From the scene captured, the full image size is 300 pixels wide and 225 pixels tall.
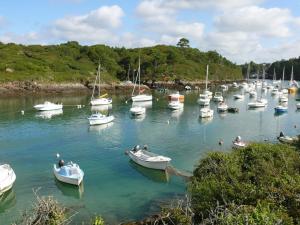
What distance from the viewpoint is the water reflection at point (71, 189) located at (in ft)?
106

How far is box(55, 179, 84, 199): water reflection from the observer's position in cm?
3224

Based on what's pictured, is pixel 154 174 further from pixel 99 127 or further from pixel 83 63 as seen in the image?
pixel 83 63

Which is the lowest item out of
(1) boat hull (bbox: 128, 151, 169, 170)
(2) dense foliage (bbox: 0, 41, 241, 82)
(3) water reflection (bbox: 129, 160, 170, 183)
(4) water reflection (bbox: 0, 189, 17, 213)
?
(4) water reflection (bbox: 0, 189, 17, 213)

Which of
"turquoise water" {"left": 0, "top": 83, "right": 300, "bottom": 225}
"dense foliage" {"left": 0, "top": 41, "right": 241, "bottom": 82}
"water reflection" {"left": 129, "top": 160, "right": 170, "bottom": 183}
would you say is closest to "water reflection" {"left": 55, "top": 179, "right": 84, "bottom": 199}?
"turquoise water" {"left": 0, "top": 83, "right": 300, "bottom": 225}

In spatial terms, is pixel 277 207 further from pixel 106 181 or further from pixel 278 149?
pixel 106 181

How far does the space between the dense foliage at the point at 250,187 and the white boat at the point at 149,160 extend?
7.76 m

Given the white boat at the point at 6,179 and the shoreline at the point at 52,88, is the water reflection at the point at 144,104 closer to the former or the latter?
the shoreline at the point at 52,88

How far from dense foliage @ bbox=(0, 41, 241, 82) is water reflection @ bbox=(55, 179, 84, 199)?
87975mm

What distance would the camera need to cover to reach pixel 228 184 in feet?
76.8

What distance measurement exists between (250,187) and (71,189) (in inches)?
658

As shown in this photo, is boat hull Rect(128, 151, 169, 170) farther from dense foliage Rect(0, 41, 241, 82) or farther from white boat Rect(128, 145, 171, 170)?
dense foliage Rect(0, 41, 241, 82)

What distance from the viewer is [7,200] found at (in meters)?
31.0

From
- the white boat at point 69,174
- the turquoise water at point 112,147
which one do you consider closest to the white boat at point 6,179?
the turquoise water at point 112,147

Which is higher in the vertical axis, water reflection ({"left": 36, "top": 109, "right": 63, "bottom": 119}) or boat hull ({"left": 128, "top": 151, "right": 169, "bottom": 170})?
water reflection ({"left": 36, "top": 109, "right": 63, "bottom": 119})
